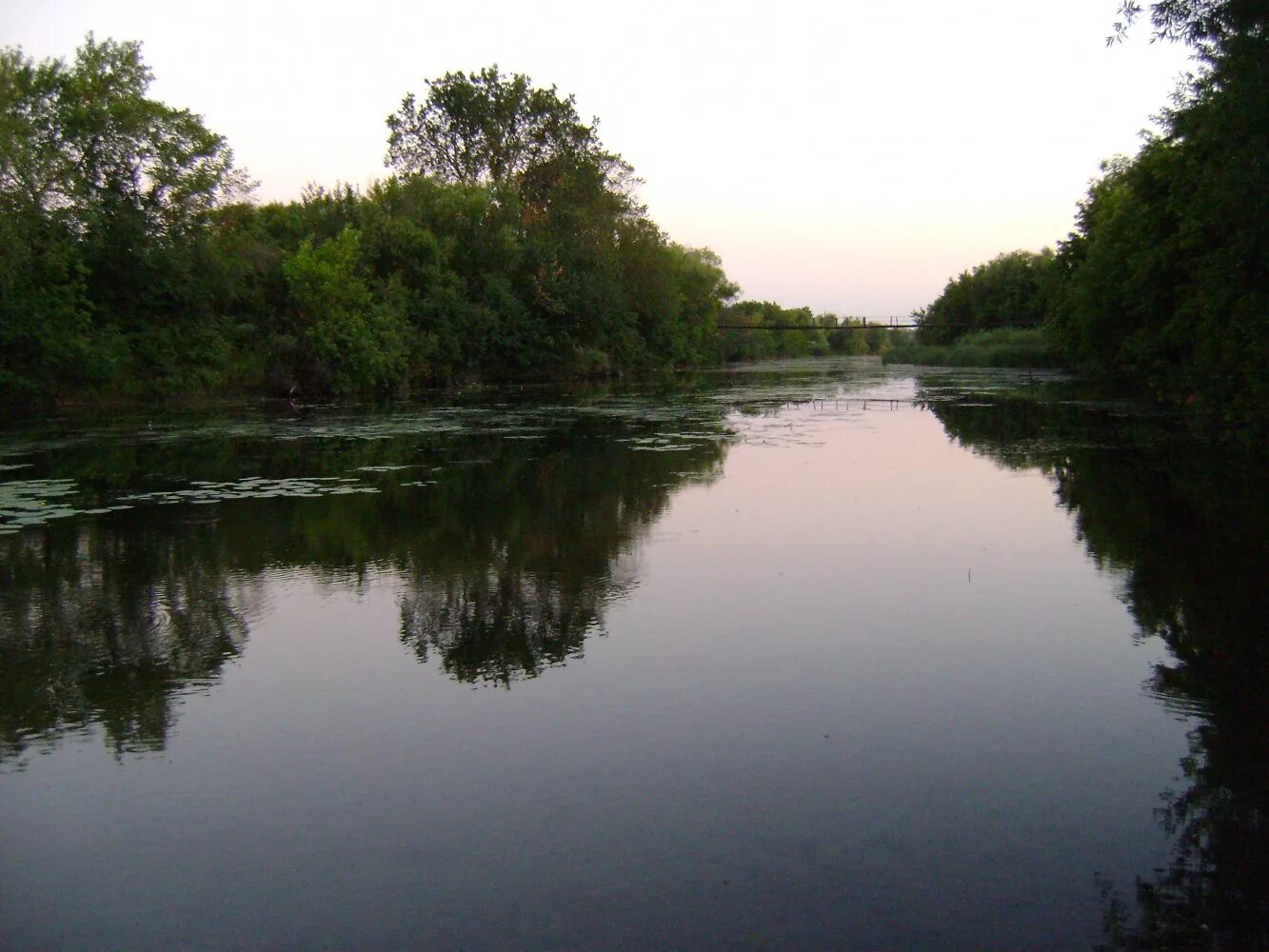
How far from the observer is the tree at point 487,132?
64375 mm

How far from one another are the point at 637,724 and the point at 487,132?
6327 centimetres

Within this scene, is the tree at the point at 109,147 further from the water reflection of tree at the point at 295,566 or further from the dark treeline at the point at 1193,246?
the dark treeline at the point at 1193,246

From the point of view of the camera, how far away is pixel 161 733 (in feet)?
19.6

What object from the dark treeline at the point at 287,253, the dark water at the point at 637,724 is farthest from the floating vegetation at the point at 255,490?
the dark treeline at the point at 287,253

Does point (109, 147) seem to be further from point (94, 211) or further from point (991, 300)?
point (991, 300)

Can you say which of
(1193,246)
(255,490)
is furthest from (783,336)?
(255,490)

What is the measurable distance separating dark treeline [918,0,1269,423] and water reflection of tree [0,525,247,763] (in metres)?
13.3

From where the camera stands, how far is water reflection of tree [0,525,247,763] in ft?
20.5

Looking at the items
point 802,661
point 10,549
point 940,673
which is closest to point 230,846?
point 802,661

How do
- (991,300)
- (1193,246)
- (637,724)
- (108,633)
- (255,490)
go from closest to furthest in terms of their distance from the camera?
(637,724), (108,633), (255,490), (1193,246), (991,300)

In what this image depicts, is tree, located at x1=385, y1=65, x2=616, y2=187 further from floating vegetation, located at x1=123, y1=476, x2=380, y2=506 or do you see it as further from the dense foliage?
floating vegetation, located at x1=123, y1=476, x2=380, y2=506

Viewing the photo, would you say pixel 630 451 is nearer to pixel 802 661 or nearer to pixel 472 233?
pixel 802 661

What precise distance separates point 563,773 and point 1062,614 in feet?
15.7

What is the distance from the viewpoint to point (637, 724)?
19.8 feet
